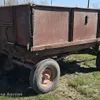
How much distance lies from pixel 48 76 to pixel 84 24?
1584 millimetres

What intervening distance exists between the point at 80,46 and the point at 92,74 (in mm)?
1020

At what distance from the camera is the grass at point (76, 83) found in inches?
191

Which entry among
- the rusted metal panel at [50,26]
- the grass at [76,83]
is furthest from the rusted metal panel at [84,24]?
the grass at [76,83]

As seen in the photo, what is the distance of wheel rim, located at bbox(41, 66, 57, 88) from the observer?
5.12 metres

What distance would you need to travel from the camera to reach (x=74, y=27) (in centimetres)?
544

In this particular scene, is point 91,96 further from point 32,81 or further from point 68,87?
point 32,81

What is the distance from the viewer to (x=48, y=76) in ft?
17.1

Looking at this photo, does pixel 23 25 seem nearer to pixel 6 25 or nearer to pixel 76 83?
pixel 6 25

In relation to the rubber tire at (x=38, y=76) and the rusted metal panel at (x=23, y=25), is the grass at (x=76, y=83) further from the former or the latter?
the rusted metal panel at (x=23, y=25)

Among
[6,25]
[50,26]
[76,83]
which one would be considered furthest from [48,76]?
[6,25]

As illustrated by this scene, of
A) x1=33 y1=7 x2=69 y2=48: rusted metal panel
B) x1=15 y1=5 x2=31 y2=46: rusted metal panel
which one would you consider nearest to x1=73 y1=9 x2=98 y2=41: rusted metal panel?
x1=33 y1=7 x2=69 y2=48: rusted metal panel

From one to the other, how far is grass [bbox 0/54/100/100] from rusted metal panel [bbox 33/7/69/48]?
110 centimetres

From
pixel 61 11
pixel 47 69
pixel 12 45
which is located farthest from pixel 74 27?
pixel 12 45

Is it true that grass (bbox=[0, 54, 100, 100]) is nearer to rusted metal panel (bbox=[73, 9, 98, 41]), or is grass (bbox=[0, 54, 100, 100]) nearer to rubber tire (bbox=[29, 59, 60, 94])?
rubber tire (bbox=[29, 59, 60, 94])
